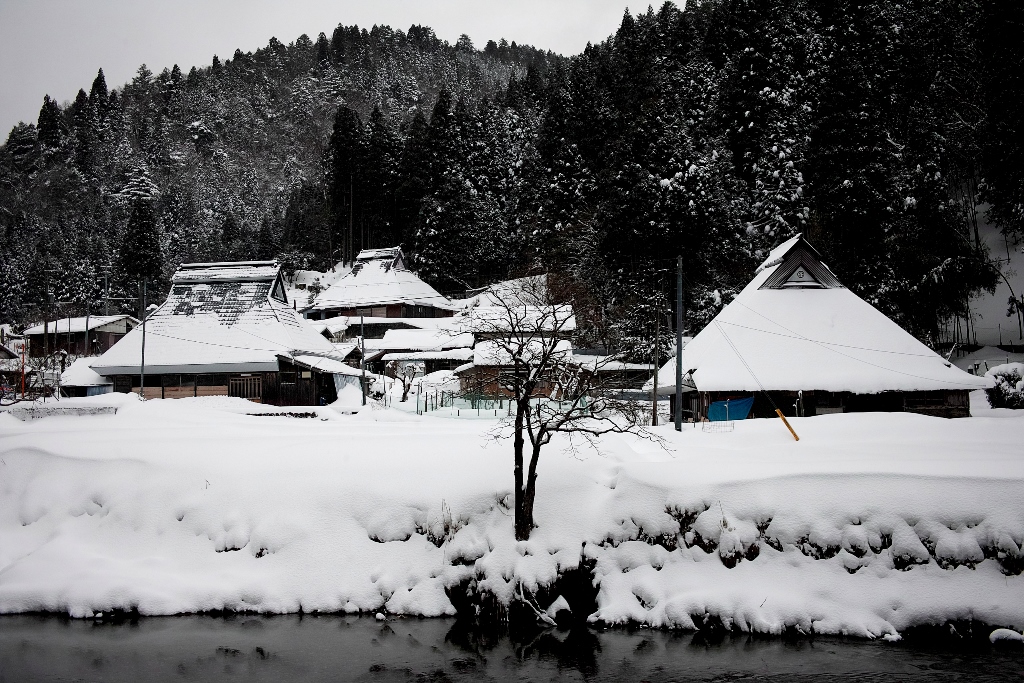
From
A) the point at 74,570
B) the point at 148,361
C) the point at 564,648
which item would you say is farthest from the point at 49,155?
the point at 564,648

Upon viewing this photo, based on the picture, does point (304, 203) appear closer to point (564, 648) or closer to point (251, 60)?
point (564, 648)

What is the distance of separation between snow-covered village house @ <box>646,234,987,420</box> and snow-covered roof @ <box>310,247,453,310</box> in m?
35.3

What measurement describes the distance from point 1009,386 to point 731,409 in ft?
40.9

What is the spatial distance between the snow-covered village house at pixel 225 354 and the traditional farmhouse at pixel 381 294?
1939 centimetres

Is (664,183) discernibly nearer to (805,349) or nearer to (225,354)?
(805,349)

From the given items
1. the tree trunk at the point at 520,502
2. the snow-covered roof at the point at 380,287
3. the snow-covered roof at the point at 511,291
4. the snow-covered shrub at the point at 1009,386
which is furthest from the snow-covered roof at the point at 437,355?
the tree trunk at the point at 520,502

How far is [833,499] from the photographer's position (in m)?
12.5

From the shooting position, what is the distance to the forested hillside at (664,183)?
1417 inches

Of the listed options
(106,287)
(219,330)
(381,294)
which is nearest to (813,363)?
(219,330)

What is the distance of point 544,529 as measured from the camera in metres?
13.2

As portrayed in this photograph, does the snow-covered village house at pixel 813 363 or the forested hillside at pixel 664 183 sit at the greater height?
the forested hillside at pixel 664 183

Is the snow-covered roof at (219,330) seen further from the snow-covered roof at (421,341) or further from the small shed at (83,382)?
the snow-covered roof at (421,341)

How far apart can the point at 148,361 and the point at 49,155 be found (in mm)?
116872

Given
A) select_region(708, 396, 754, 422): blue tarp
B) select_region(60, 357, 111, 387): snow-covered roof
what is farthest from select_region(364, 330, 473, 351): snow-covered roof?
select_region(708, 396, 754, 422): blue tarp
